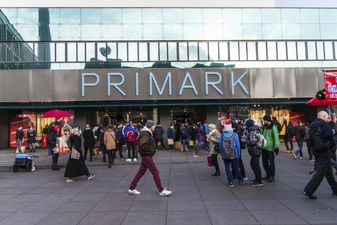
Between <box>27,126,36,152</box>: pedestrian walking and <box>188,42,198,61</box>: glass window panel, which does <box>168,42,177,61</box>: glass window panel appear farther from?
<box>27,126,36,152</box>: pedestrian walking

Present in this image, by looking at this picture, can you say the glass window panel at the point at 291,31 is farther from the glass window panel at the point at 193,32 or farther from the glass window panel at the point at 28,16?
the glass window panel at the point at 28,16

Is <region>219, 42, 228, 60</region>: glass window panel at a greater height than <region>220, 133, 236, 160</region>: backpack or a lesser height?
greater

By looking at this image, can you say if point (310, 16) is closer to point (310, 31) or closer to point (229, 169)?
point (310, 31)

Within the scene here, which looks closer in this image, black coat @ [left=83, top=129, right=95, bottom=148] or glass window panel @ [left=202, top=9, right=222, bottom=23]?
black coat @ [left=83, top=129, right=95, bottom=148]

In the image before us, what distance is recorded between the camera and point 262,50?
25750 millimetres

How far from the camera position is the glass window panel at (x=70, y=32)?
86.6 ft

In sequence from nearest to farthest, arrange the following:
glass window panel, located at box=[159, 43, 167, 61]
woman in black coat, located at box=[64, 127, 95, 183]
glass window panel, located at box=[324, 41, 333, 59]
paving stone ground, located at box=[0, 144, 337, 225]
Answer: paving stone ground, located at box=[0, 144, 337, 225] < woman in black coat, located at box=[64, 127, 95, 183] < glass window panel, located at box=[159, 43, 167, 61] < glass window panel, located at box=[324, 41, 333, 59]

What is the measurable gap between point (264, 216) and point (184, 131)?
13683 millimetres

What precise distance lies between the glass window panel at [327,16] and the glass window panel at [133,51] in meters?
14.7

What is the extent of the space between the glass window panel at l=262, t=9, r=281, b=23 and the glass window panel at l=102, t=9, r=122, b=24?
433 inches

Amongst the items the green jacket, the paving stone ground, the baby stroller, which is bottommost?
the paving stone ground

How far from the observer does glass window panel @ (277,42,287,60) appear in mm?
25605

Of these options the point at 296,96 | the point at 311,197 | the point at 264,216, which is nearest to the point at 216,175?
the point at 311,197

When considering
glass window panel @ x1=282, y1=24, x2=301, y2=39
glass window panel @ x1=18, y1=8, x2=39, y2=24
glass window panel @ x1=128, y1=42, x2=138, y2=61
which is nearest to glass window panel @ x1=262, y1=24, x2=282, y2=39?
glass window panel @ x1=282, y1=24, x2=301, y2=39
